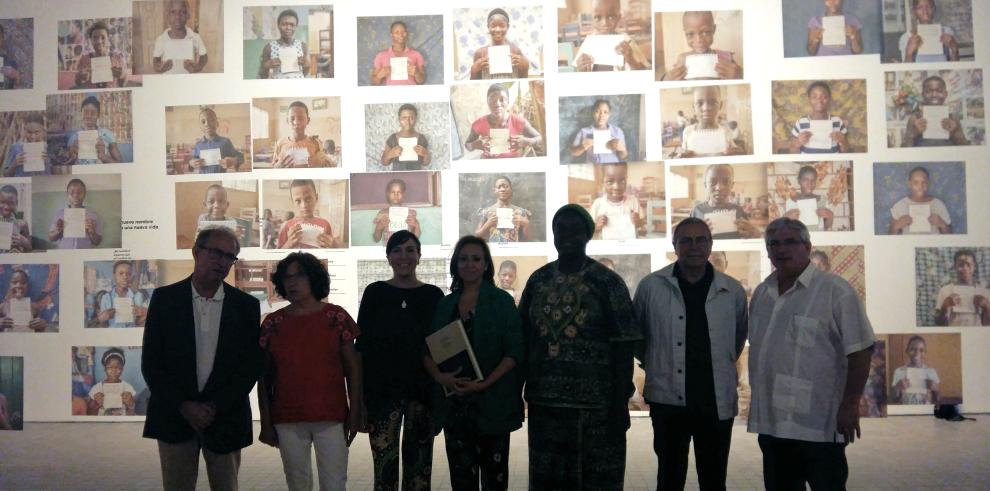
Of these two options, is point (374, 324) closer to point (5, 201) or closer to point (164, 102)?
point (164, 102)

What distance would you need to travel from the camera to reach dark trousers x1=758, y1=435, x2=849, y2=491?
10.6 ft

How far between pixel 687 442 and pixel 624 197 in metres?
3.25

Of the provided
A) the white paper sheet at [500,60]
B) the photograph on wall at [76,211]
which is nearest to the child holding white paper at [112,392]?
the photograph on wall at [76,211]

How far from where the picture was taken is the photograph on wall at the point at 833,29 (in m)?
6.50

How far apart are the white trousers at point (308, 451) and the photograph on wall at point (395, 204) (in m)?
3.20

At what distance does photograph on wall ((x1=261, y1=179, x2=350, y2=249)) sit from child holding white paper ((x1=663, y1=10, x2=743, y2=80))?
9.92ft

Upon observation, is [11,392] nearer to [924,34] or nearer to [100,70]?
[100,70]

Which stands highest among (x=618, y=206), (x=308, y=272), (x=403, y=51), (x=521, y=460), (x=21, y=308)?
(x=403, y=51)

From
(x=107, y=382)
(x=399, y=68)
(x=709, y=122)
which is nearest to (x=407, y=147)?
(x=399, y=68)

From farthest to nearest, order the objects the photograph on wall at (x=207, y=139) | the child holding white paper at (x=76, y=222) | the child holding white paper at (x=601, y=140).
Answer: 1. the child holding white paper at (x=76, y=222)
2. the photograph on wall at (x=207, y=139)
3. the child holding white paper at (x=601, y=140)

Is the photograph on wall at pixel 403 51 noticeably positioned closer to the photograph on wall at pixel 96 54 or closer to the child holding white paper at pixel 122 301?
the photograph on wall at pixel 96 54

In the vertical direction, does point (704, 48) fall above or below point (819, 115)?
above

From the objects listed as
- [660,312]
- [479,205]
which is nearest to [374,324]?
[660,312]

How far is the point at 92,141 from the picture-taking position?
22.6 ft
